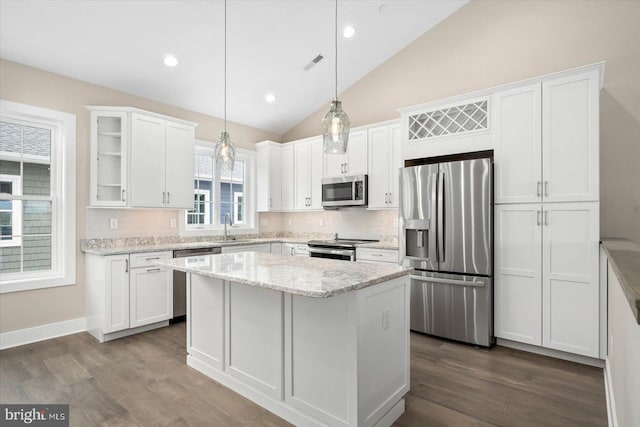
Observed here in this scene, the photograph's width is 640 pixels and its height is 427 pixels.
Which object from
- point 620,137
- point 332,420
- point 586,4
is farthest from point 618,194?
point 332,420

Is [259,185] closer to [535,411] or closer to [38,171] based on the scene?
[38,171]

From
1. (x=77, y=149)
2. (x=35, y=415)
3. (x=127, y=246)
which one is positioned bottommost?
(x=35, y=415)

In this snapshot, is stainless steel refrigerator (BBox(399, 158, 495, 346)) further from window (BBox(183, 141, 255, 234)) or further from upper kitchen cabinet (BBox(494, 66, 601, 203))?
window (BBox(183, 141, 255, 234))

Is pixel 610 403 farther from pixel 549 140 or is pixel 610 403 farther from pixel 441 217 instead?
pixel 549 140

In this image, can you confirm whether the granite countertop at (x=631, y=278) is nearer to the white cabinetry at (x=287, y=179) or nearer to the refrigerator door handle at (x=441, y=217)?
the refrigerator door handle at (x=441, y=217)

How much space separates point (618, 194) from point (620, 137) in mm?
549

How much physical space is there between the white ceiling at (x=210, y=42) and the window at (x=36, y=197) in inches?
24.1

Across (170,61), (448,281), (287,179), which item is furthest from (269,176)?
(448,281)

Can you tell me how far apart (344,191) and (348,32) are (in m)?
1.98

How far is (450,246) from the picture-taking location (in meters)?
3.49

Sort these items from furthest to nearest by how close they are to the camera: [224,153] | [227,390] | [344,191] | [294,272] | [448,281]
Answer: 1. [344,191]
2. [448,281]
3. [224,153]
4. [227,390]
5. [294,272]

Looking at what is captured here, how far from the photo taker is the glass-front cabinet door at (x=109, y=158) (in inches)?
152

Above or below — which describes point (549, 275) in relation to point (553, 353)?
above

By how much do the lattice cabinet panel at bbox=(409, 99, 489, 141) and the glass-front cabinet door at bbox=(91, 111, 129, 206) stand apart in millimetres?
3290
